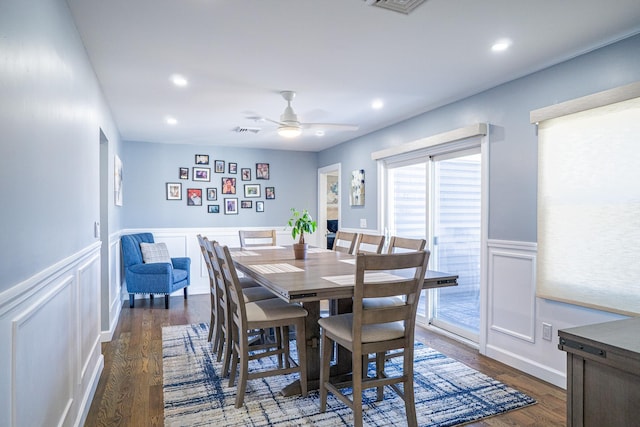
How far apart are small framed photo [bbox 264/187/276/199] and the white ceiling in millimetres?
2805

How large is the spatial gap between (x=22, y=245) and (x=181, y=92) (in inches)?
99.9

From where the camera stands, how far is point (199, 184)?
6387mm

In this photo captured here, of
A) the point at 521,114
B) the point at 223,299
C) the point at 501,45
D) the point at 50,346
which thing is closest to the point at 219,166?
the point at 223,299

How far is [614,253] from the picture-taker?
246 centimetres

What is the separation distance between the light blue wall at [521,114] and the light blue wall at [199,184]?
334 centimetres

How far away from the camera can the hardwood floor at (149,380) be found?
232 centimetres

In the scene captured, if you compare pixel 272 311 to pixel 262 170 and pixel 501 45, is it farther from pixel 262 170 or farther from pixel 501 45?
pixel 262 170

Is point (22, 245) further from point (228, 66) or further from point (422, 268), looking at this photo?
point (228, 66)

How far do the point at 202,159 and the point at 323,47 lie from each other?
4254mm

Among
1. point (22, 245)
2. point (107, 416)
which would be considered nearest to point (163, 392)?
point (107, 416)

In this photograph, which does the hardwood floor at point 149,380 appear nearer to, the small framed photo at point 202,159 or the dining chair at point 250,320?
the dining chair at point 250,320

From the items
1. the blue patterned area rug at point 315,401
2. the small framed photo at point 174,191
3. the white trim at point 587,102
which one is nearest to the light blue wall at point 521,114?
the white trim at point 587,102

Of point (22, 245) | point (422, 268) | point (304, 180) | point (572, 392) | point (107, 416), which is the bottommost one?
point (107, 416)

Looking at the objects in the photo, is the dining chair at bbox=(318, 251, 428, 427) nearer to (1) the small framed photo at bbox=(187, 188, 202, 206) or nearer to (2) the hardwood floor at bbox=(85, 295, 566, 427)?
(2) the hardwood floor at bbox=(85, 295, 566, 427)
